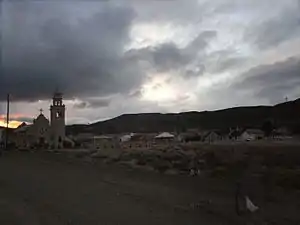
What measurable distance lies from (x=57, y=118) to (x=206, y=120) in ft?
256

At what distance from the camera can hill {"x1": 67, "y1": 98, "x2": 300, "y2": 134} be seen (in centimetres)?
11850

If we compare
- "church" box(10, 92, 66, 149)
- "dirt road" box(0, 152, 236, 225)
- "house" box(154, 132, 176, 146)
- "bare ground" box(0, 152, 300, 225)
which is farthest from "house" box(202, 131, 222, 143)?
"bare ground" box(0, 152, 300, 225)

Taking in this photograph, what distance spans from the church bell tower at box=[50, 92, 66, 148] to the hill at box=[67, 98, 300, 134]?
41439mm

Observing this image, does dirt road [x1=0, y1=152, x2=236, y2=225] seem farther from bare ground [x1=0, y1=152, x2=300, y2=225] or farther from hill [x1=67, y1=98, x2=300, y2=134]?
hill [x1=67, y1=98, x2=300, y2=134]

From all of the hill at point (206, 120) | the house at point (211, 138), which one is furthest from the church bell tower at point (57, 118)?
the hill at point (206, 120)

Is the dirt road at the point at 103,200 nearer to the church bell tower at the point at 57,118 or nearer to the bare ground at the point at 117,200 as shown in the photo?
the bare ground at the point at 117,200

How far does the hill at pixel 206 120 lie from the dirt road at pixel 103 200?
68920mm

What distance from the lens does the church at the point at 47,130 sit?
8125 centimetres

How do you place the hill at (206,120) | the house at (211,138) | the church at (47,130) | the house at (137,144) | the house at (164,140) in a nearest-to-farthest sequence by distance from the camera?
the house at (137,144), the house at (164,140), the house at (211,138), the church at (47,130), the hill at (206,120)

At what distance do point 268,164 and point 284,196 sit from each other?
25.8 ft

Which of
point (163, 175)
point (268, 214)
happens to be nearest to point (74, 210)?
point (268, 214)

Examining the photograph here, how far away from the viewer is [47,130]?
8288 centimetres

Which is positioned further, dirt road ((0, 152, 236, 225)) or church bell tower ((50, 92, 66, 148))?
church bell tower ((50, 92, 66, 148))

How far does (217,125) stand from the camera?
5586 inches
